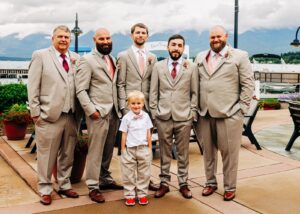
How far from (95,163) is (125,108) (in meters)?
0.73

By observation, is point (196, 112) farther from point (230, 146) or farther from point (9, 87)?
point (9, 87)

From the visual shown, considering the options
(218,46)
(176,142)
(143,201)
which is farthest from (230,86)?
→ (143,201)

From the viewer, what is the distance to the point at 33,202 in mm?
4832

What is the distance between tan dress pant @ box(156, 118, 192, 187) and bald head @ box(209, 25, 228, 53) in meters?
0.93

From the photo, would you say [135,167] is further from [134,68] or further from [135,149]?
[134,68]

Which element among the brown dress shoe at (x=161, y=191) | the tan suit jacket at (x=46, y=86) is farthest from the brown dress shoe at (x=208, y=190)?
the tan suit jacket at (x=46, y=86)

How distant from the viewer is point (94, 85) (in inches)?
188

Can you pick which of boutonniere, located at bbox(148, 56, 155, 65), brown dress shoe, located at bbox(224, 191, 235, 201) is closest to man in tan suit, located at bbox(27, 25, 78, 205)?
boutonniere, located at bbox(148, 56, 155, 65)

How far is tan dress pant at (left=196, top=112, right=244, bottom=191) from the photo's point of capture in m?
4.89

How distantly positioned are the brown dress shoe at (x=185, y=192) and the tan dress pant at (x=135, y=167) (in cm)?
48

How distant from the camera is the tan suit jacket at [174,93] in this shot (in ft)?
16.0

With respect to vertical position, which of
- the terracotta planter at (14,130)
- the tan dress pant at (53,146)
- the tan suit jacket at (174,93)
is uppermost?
the tan suit jacket at (174,93)

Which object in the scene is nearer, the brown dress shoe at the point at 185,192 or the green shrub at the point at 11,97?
the brown dress shoe at the point at 185,192

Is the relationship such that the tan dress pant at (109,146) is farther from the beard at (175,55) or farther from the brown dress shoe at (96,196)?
the beard at (175,55)
